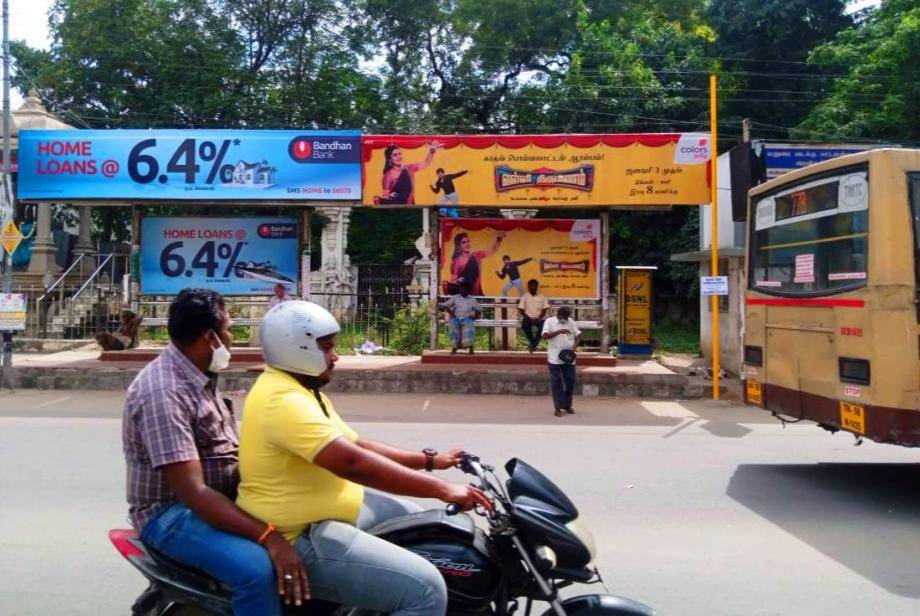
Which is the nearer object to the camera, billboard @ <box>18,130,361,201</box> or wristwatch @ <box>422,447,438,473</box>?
wristwatch @ <box>422,447,438,473</box>

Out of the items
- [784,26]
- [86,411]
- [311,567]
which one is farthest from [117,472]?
[784,26]

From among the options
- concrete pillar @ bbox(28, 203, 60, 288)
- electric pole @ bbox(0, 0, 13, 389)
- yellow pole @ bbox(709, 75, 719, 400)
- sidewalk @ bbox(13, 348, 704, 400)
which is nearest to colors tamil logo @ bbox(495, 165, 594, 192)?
yellow pole @ bbox(709, 75, 719, 400)

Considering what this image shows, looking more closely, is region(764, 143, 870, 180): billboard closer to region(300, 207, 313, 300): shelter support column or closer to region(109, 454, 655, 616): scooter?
region(300, 207, 313, 300): shelter support column

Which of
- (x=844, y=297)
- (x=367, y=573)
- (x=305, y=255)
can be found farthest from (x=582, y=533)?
(x=305, y=255)

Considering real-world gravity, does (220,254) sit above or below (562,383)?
above

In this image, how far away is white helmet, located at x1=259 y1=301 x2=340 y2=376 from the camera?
3.02 meters

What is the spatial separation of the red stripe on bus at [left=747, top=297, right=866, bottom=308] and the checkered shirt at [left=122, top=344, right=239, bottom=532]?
5523 mm

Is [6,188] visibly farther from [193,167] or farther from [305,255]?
[305,255]

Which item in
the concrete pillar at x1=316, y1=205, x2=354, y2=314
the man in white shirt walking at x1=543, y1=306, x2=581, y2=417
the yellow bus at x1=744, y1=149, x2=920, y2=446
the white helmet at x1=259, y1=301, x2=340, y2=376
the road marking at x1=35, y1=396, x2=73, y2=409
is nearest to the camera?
the white helmet at x1=259, y1=301, x2=340, y2=376

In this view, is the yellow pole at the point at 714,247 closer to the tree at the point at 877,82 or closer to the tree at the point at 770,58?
the tree at the point at 877,82

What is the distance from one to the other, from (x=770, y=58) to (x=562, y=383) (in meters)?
20.6

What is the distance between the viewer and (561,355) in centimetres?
1216

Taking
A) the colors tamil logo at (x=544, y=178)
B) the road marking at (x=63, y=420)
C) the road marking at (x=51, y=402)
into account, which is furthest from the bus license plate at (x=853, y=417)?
the road marking at (x=51, y=402)

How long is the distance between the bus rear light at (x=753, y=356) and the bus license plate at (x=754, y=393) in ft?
0.68
